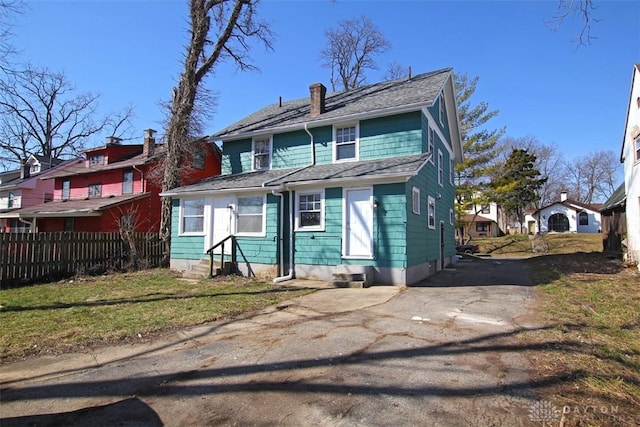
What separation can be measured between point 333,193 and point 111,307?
660cm

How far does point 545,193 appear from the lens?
5747 centimetres

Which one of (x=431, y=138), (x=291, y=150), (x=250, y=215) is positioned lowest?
(x=250, y=215)

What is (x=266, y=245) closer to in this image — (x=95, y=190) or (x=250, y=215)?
(x=250, y=215)

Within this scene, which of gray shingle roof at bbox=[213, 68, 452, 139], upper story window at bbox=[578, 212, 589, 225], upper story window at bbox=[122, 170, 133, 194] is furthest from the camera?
upper story window at bbox=[578, 212, 589, 225]

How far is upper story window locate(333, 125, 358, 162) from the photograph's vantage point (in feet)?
42.9

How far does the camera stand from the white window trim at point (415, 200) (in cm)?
1123

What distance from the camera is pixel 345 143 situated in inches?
520

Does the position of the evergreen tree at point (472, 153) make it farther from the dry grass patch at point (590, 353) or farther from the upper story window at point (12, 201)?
the upper story window at point (12, 201)

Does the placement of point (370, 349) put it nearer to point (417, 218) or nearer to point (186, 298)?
point (186, 298)

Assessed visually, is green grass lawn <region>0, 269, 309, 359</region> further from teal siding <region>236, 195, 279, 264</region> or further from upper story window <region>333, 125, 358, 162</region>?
upper story window <region>333, 125, 358, 162</region>

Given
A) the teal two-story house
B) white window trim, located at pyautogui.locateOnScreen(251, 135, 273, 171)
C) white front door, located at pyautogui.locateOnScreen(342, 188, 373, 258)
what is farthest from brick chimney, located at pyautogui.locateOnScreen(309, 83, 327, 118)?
white front door, located at pyautogui.locateOnScreen(342, 188, 373, 258)

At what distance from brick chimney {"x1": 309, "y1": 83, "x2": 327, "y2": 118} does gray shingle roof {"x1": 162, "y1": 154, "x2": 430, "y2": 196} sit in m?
2.47

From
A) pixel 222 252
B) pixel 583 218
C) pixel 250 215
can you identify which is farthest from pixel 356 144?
pixel 583 218

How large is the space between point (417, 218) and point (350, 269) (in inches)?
113
